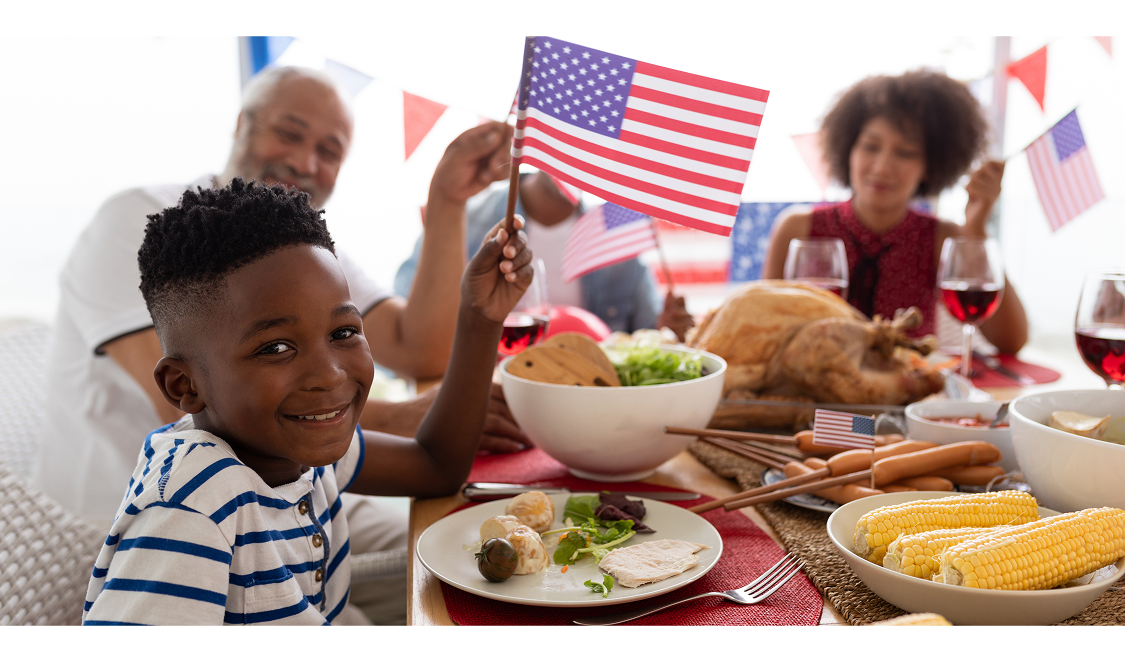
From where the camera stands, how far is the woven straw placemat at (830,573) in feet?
2.43

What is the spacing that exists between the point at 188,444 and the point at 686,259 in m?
4.86

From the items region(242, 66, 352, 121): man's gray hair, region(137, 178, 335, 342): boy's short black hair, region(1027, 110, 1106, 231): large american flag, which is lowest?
region(137, 178, 335, 342): boy's short black hair

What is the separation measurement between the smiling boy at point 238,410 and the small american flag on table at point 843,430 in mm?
663

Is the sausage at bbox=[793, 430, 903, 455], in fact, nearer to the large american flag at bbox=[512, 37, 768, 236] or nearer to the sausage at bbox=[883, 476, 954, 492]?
the sausage at bbox=[883, 476, 954, 492]

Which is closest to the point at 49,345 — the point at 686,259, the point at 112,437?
the point at 112,437

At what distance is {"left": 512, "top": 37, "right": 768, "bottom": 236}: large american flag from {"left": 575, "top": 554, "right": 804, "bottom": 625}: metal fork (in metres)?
0.52

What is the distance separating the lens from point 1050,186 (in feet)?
7.29

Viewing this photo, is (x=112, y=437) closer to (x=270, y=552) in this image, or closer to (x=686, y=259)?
(x=270, y=552)

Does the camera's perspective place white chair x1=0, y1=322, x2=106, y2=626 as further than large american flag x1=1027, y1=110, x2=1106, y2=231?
No

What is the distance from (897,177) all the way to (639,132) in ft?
8.31

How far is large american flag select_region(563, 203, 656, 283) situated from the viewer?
247cm

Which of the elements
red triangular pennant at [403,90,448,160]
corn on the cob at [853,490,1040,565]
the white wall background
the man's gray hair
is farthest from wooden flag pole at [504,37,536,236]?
the white wall background

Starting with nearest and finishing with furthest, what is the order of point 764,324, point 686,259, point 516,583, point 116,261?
point 516,583 < point 764,324 < point 116,261 < point 686,259

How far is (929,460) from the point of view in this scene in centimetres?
103
